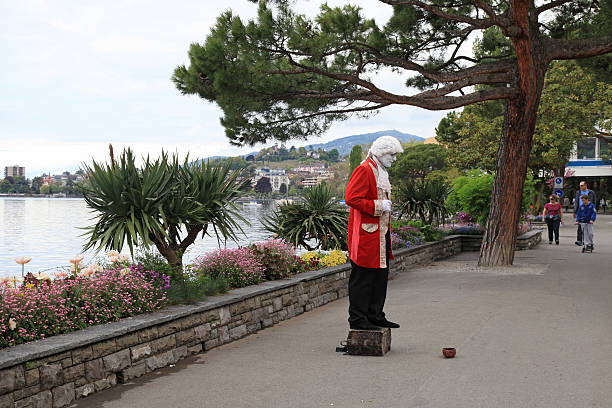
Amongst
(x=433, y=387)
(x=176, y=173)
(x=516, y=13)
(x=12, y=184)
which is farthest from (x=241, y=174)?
(x=12, y=184)

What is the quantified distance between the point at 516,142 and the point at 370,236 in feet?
26.8

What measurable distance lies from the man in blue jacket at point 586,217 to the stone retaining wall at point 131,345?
11875 millimetres

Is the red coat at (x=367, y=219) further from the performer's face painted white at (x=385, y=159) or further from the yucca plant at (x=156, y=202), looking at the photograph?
the yucca plant at (x=156, y=202)

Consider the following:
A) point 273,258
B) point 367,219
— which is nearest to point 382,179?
point 367,219

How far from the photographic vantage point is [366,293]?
6.53 m

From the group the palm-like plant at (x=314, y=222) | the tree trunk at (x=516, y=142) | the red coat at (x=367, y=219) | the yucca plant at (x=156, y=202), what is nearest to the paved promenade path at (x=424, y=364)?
the red coat at (x=367, y=219)

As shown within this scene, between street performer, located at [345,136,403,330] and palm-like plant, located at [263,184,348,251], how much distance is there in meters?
6.34

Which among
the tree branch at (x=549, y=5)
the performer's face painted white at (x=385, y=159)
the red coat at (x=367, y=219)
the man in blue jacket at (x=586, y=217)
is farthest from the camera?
the man in blue jacket at (x=586, y=217)

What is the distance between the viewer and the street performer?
21.2 feet

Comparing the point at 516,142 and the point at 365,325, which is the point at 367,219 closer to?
the point at 365,325

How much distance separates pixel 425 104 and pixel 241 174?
17.5 ft

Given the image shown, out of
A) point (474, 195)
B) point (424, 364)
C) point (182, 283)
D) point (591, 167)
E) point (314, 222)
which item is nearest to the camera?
point (424, 364)

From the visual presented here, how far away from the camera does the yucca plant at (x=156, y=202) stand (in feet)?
24.8

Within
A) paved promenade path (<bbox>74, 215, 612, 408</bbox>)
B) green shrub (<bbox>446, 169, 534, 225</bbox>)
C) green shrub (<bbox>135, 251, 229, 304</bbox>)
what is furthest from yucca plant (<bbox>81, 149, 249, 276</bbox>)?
green shrub (<bbox>446, 169, 534, 225</bbox>)
